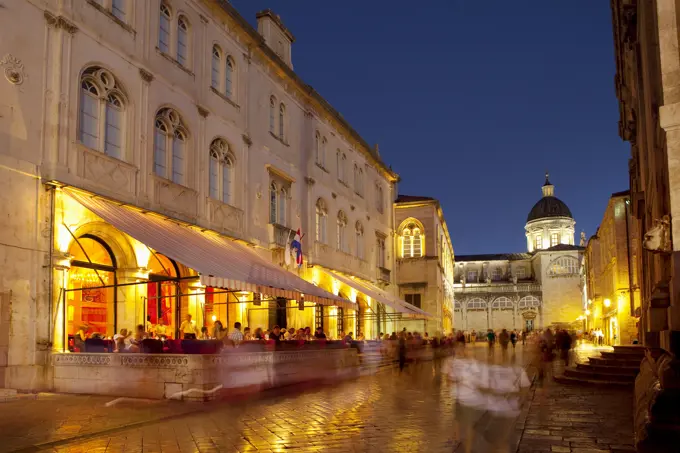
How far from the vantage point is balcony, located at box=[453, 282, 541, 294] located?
331 feet

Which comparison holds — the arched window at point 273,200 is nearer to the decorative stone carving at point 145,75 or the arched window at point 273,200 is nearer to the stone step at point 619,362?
the decorative stone carving at point 145,75

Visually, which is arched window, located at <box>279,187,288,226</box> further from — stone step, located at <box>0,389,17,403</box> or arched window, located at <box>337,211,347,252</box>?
stone step, located at <box>0,389,17,403</box>

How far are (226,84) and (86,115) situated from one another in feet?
25.7

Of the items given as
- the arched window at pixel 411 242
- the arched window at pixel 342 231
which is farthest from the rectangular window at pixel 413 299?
the arched window at pixel 342 231

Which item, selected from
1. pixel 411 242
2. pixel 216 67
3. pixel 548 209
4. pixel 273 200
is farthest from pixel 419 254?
pixel 548 209

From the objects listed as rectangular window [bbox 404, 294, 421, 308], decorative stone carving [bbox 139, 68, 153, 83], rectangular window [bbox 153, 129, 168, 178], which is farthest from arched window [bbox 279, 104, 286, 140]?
rectangular window [bbox 404, 294, 421, 308]

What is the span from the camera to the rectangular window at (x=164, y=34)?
66.9 ft

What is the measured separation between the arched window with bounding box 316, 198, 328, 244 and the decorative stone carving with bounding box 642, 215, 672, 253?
22982 mm

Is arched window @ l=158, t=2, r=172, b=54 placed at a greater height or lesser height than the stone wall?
greater

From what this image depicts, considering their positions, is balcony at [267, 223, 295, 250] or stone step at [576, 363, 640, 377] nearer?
stone step at [576, 363, 640, 377]

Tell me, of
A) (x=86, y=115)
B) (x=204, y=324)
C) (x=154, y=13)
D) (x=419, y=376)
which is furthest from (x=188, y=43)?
(x=419, y=376)

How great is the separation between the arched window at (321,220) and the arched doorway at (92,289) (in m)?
14.4

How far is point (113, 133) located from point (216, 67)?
256 inches

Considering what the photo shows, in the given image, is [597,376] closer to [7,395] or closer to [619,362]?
[619,362]
